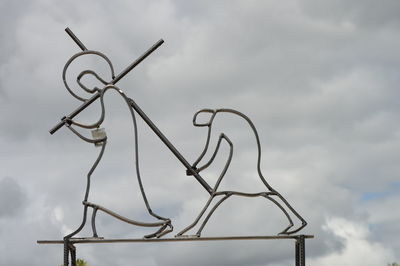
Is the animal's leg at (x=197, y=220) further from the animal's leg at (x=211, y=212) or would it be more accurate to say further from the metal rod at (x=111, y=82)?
the metal rod at (x=111, y=82)

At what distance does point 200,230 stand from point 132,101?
5.07ft

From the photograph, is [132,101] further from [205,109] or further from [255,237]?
[255,237]

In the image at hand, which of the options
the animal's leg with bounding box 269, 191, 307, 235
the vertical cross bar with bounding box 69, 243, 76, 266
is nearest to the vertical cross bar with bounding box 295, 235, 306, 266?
Answer: the animal's leg with bounding box 269, 191, 307, 235

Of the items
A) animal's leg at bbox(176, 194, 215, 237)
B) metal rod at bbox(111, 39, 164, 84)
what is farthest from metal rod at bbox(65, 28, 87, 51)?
animal's leg at bbox(176, 194, 215, 237)

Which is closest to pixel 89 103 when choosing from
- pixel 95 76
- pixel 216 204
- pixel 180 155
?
pixel 95 76

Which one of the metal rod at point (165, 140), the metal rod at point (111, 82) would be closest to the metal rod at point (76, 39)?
the metal rod at point (111, 82)

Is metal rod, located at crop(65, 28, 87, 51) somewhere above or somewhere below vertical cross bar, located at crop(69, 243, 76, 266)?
above

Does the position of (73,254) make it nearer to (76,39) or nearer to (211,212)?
(211,212)

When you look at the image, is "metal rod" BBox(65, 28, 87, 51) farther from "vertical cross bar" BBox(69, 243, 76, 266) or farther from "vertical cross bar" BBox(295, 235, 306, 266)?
"vertical cross bar" BBox(295, 235, 306, 266)

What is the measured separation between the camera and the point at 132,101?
9.38 m

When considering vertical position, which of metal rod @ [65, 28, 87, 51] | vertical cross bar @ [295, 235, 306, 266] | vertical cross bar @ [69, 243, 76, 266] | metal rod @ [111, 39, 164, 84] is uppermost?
metal rod @ [65, 28, 87, 51]

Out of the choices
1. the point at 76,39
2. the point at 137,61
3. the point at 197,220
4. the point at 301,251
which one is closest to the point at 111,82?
the point at 137,61

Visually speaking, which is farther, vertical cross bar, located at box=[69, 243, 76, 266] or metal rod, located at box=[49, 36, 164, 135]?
metal rod, located at box=[49, 36, 164, 135]

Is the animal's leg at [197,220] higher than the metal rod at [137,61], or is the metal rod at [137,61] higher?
the metal rod at [137,61]
